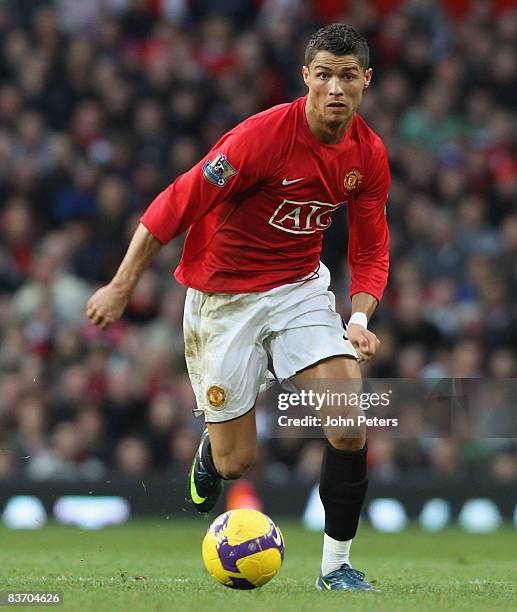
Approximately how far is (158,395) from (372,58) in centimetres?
464

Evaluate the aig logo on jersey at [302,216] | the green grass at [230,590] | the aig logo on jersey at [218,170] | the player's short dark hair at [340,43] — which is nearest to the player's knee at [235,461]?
the green grass at [230,590]

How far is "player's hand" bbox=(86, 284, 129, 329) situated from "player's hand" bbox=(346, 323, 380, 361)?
3.65 ft

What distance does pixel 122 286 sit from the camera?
588cm

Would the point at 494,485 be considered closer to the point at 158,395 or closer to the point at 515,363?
the point at 515,363

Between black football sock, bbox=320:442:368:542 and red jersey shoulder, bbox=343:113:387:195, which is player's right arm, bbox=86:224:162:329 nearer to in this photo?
red jersey shoulder, bbox=343:113:387:195

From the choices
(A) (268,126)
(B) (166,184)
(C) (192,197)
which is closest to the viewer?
(C) (192,197)

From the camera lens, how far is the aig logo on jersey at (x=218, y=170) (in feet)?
20.4

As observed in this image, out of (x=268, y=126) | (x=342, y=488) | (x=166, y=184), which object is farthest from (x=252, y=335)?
(x=166, y=184)

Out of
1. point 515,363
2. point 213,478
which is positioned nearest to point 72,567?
point 213,478

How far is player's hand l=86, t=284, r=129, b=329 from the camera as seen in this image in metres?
5.79

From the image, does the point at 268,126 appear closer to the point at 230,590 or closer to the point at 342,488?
the point at 342,488

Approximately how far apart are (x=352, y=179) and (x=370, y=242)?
41 cm

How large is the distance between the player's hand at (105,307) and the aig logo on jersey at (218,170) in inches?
28.5

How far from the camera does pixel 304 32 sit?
1443 centimetres
